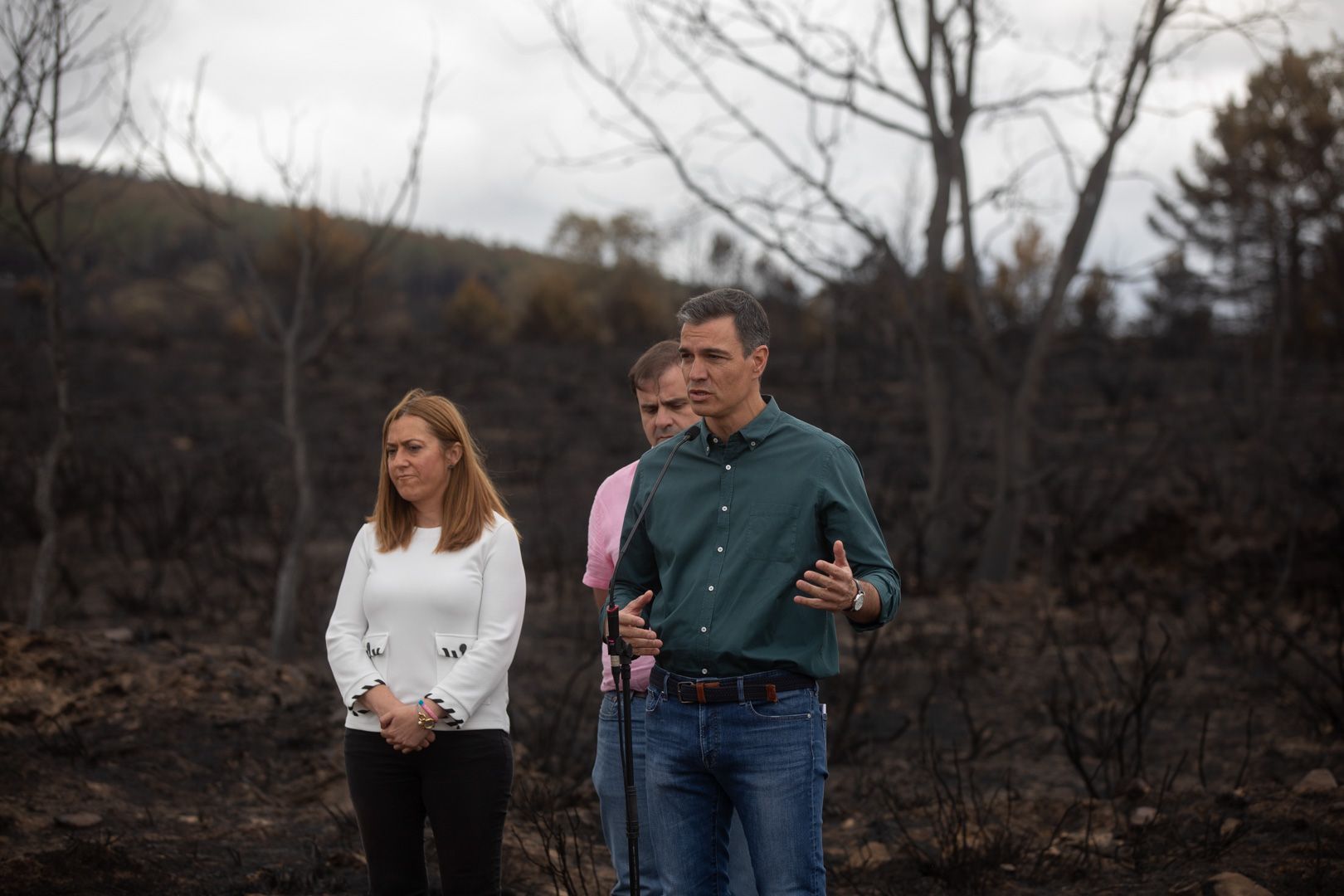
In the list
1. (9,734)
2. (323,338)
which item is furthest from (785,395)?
(9,734)

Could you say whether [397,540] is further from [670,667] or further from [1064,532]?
[1064,532]

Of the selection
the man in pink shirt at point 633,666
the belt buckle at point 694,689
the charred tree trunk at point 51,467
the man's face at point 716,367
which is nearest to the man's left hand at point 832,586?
the belt buckle at point 694,689

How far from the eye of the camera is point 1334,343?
31453mm

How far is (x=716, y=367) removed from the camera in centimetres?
275

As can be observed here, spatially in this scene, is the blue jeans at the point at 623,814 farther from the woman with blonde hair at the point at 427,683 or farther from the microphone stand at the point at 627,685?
the microphone stand at the point at 627,685

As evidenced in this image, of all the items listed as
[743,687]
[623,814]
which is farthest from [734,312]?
[623,814]

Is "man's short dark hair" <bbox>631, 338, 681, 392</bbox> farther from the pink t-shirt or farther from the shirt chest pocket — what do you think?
the shirt chest pocket

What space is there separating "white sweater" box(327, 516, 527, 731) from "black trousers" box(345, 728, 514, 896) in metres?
0.06

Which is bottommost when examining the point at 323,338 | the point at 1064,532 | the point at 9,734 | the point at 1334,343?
the point at 9,734

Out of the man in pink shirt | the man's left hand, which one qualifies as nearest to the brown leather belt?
the man's left hand

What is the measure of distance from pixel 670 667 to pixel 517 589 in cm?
57

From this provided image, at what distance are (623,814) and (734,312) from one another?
4.44ft

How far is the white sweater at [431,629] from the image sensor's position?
3004mm

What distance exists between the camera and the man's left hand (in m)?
2.45
